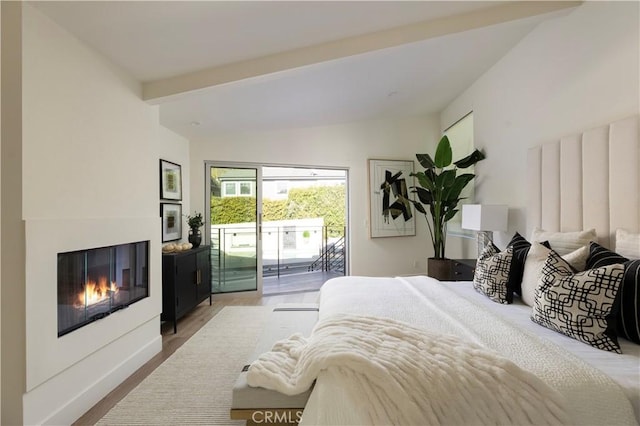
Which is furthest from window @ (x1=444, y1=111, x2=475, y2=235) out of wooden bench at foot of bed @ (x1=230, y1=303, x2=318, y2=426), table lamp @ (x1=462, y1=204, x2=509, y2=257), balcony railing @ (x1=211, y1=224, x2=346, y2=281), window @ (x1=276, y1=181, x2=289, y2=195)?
window @ (x1=276, y1=181, x2=289, y2=195)

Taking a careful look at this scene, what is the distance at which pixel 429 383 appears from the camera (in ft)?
3.41

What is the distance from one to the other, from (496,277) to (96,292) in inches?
111

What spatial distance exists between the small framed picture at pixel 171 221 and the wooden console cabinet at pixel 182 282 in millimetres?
416

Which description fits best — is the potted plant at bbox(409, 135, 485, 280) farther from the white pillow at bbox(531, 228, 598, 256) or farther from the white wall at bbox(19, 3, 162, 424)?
the white wall at bbox(19, 3, 162, 424)

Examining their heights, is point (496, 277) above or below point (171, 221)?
below

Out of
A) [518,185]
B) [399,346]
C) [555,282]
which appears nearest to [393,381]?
[399,346]

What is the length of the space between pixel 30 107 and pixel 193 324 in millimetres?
2481

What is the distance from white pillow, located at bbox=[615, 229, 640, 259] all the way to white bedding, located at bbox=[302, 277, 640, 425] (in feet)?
2.04

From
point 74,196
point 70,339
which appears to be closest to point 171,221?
point 74,196

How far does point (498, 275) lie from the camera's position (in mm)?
2045

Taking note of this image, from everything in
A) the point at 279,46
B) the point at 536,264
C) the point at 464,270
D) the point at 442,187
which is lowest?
the point at 464,270

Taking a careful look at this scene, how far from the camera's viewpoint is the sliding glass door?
421 cm

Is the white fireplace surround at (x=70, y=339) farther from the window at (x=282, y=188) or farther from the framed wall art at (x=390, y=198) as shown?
the window at (x=282, y=188)

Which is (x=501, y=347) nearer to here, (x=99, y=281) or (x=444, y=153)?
(x=99, y=281)
